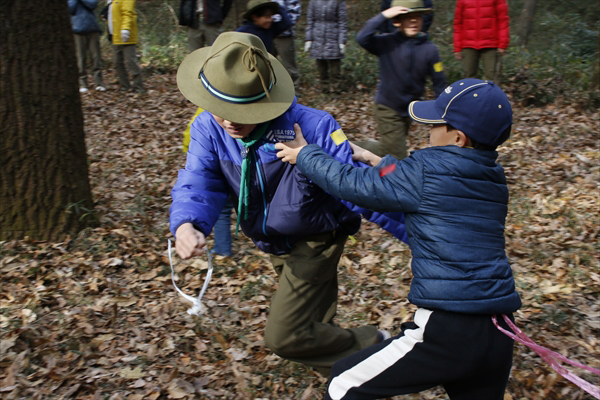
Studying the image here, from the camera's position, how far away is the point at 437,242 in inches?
97.6

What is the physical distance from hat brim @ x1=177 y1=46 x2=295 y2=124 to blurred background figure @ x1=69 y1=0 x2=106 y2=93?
921cm

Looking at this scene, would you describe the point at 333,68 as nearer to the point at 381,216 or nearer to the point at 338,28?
the point at 338,28

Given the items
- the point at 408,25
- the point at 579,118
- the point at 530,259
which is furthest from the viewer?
the point at 579,118

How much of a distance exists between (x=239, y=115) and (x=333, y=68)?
28.4ft

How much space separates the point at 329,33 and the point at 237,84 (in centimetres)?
854

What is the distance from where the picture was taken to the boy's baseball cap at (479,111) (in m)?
2.45

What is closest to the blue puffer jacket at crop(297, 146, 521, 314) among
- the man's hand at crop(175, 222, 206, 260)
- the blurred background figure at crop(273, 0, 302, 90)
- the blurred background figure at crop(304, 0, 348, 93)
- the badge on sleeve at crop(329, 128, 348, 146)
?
the badge on sleeve at crop(329, 128, 348, 146)

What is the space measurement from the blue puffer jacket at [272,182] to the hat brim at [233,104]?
0.54 feet

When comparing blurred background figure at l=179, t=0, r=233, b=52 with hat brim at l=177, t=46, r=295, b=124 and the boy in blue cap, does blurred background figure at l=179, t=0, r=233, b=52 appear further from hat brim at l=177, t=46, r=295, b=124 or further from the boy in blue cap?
the boy in blue cap

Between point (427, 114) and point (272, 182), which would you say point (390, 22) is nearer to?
point (272, 182)

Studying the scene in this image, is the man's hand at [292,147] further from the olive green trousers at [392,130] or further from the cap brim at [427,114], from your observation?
the olive green trousers at [392,130]

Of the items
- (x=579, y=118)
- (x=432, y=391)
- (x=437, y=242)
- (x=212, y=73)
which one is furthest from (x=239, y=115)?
(x=579, y=118)

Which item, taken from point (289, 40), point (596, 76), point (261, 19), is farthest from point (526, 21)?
point (261, 19)

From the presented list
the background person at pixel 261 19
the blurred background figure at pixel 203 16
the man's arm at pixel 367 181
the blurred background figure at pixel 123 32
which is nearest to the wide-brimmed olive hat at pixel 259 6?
the background person at pixel 261 19
